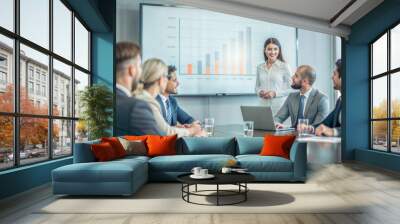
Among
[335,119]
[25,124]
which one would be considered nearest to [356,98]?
[335,119]

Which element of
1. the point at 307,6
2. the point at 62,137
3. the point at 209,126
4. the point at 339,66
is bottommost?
the point at 62,137

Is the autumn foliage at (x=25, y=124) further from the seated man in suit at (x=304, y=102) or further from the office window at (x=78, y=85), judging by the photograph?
the seated man in suit at (x=304, y=102)

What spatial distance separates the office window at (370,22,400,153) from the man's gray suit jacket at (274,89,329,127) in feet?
3.86

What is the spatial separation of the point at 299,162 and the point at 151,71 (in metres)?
5.02

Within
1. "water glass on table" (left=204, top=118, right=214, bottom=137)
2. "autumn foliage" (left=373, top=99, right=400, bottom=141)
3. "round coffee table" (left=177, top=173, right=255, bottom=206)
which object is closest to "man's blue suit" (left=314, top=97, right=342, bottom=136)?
"autumn foliage" (left=373, top=99, right=400, bottom=141)

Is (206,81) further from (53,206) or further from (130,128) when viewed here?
(53,206)

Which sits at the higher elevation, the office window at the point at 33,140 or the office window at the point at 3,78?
the office window at the point at 3,78

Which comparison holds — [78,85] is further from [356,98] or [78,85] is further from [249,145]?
[356,98]

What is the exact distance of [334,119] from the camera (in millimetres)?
9969

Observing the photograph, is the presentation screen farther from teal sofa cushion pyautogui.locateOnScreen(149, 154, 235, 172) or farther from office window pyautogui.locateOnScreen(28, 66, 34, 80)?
office window pyautogui.locateOnScreen(28, 66, 34, 80)

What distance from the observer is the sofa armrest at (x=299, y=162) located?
5.93 meters

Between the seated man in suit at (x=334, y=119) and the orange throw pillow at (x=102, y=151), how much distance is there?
6.16 meters

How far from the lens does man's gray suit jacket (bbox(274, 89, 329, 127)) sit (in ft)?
32.9

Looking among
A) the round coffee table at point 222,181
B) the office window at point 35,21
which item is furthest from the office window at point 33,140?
the round coffee table at point 222,181
